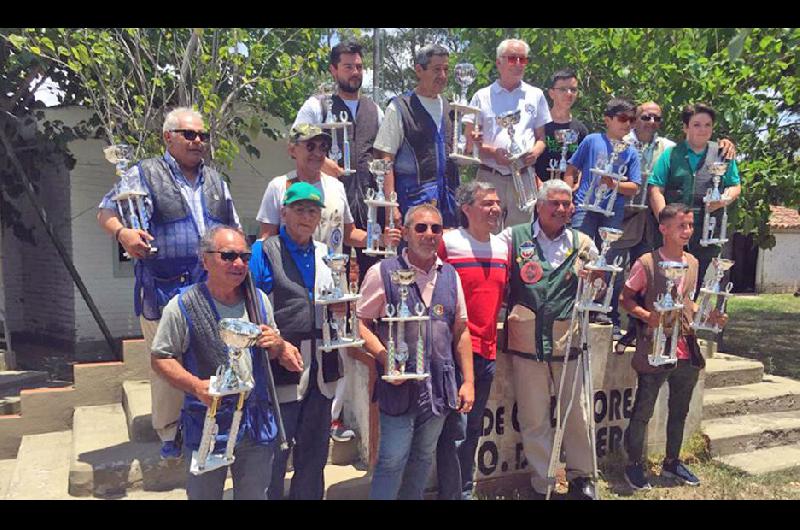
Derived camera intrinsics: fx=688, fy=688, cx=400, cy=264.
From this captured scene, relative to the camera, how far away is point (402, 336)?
3.59 metres

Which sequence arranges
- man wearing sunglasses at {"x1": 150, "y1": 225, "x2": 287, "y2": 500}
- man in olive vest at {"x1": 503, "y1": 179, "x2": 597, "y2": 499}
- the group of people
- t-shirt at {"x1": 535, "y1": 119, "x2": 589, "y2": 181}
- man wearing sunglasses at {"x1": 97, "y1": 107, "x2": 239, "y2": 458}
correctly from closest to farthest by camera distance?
man wearing sunglasses at {"x1": 150, "y1": 225, "x2": 287, "y2": 500} < the group of people < man wearing sunglasses at {"x1": 97, "y1": 107, "x2": 239, "y2": 458} < man in olive vest at {"x1": 503, "y1": 179, "x2": 597, "y2": 499} < t-shirt at {"x1": 535, "y1": 119, "x2": 589, "y2": 181}

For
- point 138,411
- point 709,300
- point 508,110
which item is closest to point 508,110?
point 508,110

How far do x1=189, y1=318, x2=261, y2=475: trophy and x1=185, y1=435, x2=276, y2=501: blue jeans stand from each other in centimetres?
14

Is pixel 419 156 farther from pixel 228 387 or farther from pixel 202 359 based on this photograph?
pixel 228 387

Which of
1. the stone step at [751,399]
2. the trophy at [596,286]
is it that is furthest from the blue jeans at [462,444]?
the stone step at [751,399]

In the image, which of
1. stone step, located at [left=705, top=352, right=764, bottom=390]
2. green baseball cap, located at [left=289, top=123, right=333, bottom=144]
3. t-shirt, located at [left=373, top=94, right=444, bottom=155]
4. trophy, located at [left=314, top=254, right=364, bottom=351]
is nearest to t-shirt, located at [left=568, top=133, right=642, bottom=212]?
t-shirt, located at [left=373, top=94, right=444, bottom=155]

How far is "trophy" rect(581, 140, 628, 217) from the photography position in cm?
485

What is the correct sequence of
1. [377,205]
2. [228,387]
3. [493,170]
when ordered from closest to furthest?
[228,387] < [377,205] < [493,170]

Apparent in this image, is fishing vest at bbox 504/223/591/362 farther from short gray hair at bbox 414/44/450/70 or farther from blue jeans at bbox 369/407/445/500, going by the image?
short gray hair at bbox 414/44/450/70

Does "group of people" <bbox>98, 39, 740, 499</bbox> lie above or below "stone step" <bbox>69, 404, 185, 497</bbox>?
above

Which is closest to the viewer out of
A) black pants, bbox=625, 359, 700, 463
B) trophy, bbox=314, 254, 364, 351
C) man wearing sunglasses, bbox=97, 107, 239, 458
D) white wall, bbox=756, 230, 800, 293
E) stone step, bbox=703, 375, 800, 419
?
trophy, bbox=314, 254, 364, 351

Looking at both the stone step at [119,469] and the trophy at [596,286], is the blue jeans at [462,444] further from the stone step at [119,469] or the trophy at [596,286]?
the stone step at [119,469]

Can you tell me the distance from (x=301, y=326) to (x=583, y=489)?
2403 millimetres

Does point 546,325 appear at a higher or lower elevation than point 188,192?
lower
